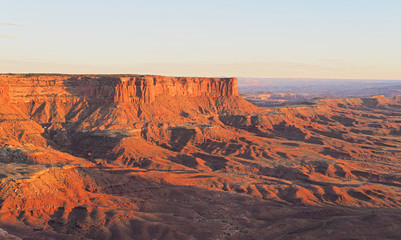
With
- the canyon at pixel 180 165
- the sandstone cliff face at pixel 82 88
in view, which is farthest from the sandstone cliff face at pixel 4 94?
the canyon at pixel 180 165

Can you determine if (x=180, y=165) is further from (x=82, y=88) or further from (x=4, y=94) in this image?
(x=4, y=94)

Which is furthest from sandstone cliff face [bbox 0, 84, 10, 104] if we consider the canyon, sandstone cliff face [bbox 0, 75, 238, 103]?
the canyon

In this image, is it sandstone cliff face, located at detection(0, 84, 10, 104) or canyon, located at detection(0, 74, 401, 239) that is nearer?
canyon, located at detection(0, 74, 401, 239)

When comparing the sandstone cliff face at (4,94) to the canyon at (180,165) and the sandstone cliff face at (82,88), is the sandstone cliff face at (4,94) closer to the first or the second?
the sandstone cliff face at (82,88)

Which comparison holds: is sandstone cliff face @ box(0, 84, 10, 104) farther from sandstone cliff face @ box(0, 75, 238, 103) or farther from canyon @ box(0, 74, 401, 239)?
canyon @ box(0, 74, 401, 239)

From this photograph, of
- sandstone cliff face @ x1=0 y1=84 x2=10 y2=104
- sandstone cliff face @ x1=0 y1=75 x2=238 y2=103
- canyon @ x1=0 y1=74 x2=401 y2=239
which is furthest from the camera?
sandstone cliff face @ x1=0 y1=75 x2=238 y2=103

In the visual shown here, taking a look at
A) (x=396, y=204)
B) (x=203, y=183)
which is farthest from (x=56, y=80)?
(x=396, y=204)

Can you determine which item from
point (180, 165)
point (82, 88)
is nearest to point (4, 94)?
point (82, 88)

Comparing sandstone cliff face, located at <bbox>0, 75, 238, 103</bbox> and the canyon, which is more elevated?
sandstone cliff face, located at <bbox>0, 75, 238, 103</bbox>
